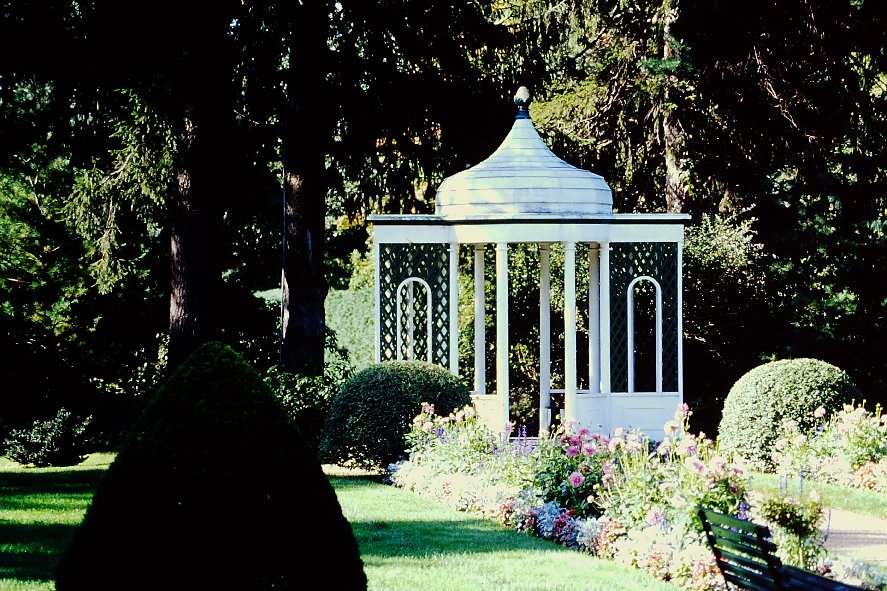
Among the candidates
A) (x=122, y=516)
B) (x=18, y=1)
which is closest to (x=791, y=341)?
(x=18, y=1)

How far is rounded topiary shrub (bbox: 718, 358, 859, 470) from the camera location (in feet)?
47.4

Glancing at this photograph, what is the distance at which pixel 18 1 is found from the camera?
45.7 ft

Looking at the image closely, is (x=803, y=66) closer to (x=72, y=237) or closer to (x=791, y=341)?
(x=791, y=341)

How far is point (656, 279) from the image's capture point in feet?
56.9

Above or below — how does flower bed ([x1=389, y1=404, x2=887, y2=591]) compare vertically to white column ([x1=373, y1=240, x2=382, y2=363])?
below

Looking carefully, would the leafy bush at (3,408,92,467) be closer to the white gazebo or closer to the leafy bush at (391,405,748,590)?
the white gazebo

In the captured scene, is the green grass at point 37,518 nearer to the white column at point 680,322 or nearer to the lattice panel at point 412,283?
the lattice panel at point 412,283

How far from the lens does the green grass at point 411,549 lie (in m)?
7.96

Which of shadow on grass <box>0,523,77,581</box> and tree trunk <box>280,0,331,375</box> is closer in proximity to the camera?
shadow on grass <box>0,523,77,581</box>

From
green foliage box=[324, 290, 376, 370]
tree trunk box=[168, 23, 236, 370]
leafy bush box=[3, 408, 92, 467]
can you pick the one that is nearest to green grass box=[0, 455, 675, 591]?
leafy bush box=[3, 408, 92, 467]

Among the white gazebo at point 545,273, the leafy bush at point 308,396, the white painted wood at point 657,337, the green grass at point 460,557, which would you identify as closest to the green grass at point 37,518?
the green grass at point 460,557

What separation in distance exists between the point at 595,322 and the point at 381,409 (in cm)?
449

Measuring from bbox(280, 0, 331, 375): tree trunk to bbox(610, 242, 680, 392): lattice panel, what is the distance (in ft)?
14.1

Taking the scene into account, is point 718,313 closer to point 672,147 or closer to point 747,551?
point 672,147
